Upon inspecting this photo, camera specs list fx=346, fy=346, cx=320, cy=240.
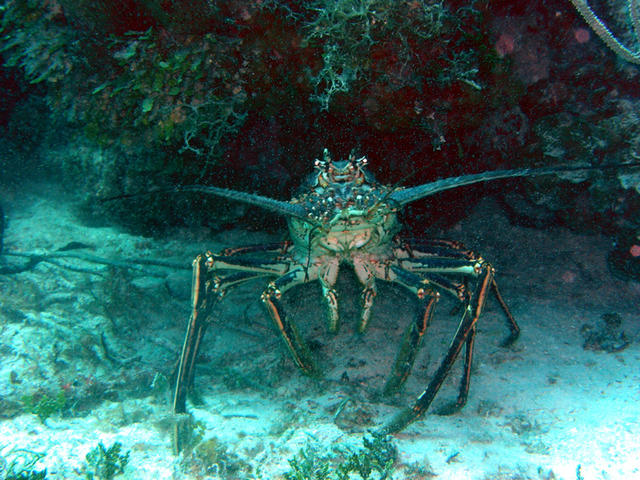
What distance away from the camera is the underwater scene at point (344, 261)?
9.25ft

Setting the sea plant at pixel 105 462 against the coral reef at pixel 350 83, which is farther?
the coral reef at pixel 350 83

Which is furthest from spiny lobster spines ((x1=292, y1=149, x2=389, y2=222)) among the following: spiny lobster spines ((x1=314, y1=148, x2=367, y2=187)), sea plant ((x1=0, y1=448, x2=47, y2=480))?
sea plant ((x1=0, y1=448, x2=47, y2=480))

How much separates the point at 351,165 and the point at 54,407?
12.1 feet

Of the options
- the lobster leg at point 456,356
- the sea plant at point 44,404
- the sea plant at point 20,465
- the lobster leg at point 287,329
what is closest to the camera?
the sea plant at point 20,465

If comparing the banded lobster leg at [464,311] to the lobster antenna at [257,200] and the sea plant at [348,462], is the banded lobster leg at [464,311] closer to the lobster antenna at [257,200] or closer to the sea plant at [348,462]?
the sea plant at [348,462]

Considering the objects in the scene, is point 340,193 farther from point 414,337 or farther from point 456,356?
point 456,356

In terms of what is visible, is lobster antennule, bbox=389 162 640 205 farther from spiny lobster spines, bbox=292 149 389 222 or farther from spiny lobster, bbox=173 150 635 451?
spiny lobster spines, bbox=292 149 389 222

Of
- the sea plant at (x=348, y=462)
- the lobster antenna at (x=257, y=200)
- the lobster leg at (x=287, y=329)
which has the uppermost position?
the lobster antenna at (x=257, y=200)

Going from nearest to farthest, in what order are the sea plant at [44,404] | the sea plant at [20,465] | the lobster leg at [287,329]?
the sea plant at [20,465], the sea plant at [44,404], the lobster leg at [287,329]

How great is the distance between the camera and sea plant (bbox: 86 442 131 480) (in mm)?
2676

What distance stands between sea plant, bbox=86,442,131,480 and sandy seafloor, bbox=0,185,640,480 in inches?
3.4

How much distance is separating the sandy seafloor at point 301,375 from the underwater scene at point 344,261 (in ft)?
0.08

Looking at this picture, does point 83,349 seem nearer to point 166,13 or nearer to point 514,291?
point 166,13

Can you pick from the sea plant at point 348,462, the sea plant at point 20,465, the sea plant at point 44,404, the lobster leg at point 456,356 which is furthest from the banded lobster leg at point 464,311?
the sea plant at point 44,404
